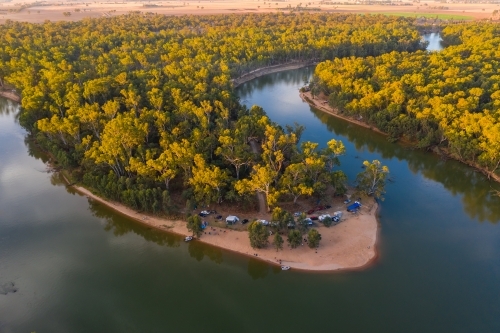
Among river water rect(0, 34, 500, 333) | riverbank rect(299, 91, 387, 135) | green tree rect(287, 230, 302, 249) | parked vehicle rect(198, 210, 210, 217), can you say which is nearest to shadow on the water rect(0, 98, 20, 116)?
river water rect(0, 34, 500, 333)

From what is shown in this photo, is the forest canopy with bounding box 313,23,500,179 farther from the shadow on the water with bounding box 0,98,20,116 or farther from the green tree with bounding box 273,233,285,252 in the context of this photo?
the shadow on the water with bounding box 0,98,20,116

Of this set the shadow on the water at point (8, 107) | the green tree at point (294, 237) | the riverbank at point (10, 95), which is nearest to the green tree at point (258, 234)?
the green tree at point (294, 237)

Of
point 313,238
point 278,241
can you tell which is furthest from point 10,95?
point 313,238

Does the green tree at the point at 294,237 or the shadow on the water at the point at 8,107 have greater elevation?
the shadow on the water at the point at 8,107

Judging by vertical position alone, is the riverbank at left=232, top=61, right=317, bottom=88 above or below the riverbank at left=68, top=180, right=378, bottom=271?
above

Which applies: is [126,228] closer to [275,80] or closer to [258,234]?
[258,234]

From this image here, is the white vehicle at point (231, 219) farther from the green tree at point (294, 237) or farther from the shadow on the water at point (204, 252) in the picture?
the green tree at point (294, 237)
